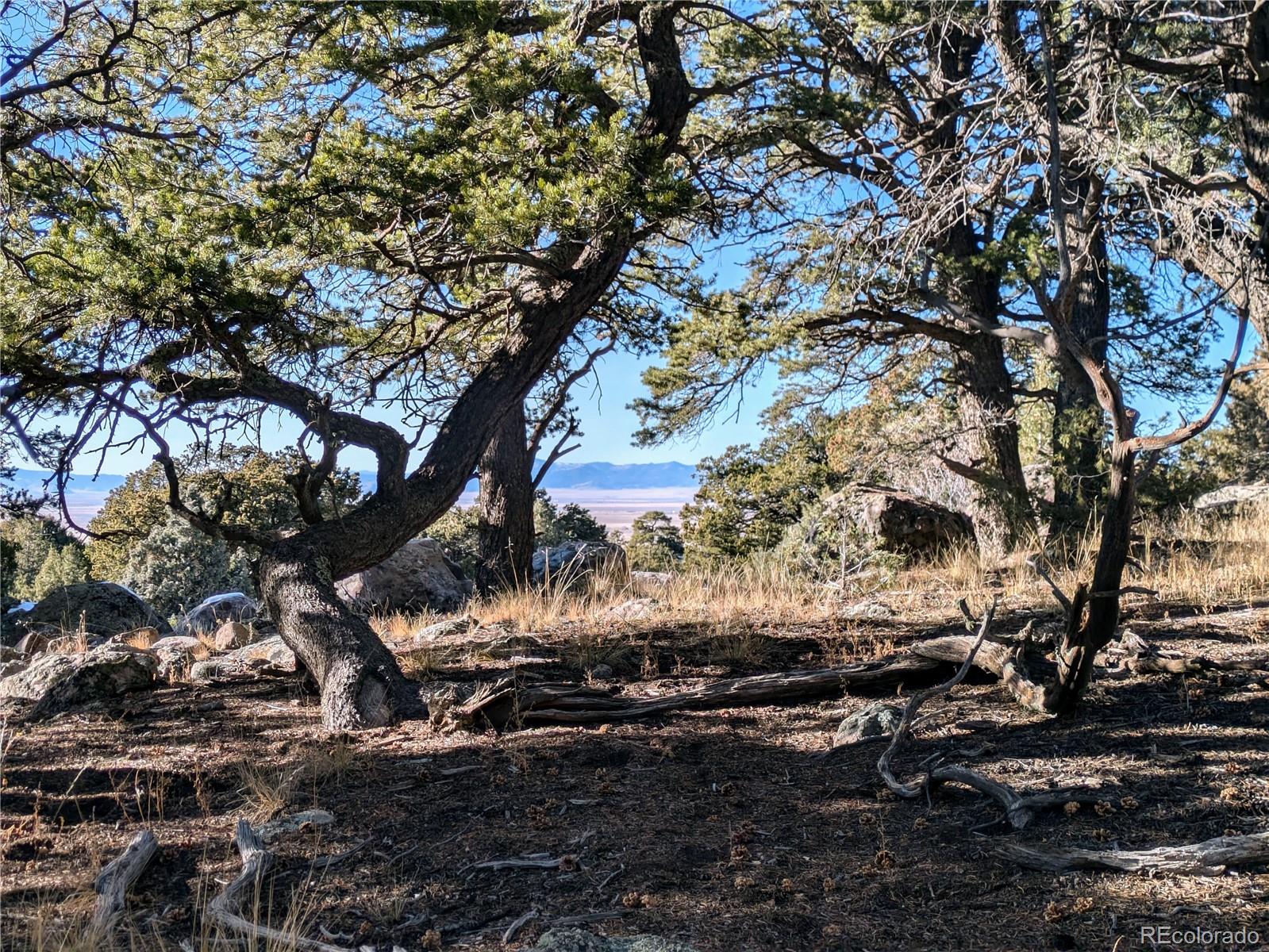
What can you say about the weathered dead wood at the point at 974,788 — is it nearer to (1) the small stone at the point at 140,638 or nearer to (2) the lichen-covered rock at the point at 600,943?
(2) the lichen-covered rock at the point at 600,943

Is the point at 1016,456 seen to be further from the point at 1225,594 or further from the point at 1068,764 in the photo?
the point at 1068,764

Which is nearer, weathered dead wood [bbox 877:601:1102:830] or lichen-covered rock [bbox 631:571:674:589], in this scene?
weathered dead wood [bbox 877:601:1102:830]

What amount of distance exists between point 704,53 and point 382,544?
545 cm

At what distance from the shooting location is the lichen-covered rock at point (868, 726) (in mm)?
4824

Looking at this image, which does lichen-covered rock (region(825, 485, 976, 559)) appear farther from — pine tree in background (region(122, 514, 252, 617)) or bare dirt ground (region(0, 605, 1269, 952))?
pine tree in background (region(122, 514, 252, 617))

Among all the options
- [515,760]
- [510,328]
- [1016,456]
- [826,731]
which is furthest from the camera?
[1016,456]

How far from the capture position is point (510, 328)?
671cm

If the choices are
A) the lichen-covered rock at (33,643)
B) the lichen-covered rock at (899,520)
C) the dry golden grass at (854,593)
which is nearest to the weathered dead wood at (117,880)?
the dry golden grass at (854,593)

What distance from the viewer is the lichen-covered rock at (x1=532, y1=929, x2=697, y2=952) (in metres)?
2.73

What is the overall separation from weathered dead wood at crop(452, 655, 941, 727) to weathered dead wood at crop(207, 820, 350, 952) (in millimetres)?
1529

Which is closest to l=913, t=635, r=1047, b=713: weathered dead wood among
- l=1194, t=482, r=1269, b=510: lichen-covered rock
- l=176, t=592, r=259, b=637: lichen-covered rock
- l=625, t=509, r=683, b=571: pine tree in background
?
l=1194, t=482, r=1269, b=510: lichen-covered rock

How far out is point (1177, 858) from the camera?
3215 millimetres

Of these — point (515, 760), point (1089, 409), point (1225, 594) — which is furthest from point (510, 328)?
point (1089, 409)

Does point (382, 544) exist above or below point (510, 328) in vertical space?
below
